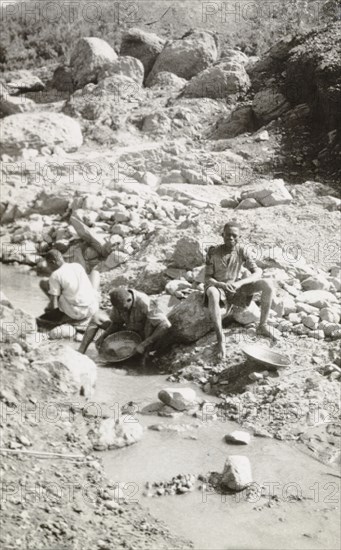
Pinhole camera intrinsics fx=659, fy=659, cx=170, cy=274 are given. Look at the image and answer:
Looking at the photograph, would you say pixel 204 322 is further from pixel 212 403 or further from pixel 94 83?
pixel 94 83

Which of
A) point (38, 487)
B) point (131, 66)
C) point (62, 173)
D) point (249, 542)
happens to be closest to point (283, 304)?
point (249, 542)

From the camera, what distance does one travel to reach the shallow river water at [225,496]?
4.44 meters

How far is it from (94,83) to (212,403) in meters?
15.4

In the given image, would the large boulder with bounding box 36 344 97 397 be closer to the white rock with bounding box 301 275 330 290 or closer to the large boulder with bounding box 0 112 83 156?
the white rock with bounding box 301 275 330 290

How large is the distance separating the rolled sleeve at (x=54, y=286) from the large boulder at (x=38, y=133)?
796 centimetres

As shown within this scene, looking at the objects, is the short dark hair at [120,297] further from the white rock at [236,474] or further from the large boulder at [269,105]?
the large boulder at [269,105]

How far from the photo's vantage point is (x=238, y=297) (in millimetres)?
7020

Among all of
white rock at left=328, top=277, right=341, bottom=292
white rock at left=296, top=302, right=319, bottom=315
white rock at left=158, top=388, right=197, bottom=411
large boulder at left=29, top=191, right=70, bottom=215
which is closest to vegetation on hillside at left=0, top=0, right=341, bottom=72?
large boulder at left=29, top=191, right=70, bottom=215

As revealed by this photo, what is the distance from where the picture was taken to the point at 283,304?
729 centimetres

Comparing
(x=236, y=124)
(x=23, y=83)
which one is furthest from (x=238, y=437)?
(x=23, y=83)

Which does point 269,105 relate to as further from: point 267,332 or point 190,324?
point 267,332

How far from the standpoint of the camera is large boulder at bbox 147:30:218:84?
64.1ft

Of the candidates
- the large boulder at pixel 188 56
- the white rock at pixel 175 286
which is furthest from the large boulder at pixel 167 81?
the white rock at pixel 175 286

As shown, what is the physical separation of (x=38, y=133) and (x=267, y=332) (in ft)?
31.6
